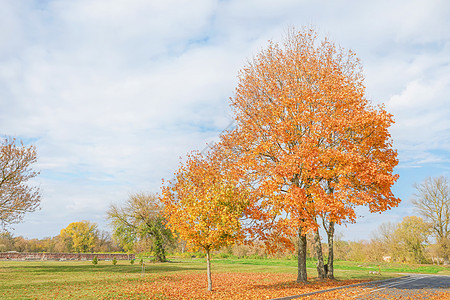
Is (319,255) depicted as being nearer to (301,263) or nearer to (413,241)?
(301,263)

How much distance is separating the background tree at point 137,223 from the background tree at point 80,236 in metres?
54.2

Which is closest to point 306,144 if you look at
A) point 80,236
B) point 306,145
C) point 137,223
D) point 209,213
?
point 306,145

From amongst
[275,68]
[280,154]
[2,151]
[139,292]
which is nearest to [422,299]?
[280,154]

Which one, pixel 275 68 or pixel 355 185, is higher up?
pixel 275 68

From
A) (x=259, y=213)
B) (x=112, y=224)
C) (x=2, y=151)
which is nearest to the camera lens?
(x=259, y=213)

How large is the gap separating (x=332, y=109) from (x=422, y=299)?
11.2 m

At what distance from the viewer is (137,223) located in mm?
42094

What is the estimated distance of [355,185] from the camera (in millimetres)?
17875

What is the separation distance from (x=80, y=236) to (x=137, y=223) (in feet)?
196

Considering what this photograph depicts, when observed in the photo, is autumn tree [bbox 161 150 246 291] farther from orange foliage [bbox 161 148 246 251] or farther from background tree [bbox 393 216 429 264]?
background tree [bbox 393 216 429 264]

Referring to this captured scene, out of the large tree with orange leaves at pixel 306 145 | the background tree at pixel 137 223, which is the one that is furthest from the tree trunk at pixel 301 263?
the background tree at pixel 137 223

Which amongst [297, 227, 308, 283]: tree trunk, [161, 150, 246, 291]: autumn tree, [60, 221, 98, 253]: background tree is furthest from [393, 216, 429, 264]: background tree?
[60, 221, 98, 253]: background tree

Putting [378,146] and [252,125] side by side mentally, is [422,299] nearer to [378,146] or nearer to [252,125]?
[378,146]

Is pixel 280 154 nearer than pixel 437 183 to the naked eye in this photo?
Yes
